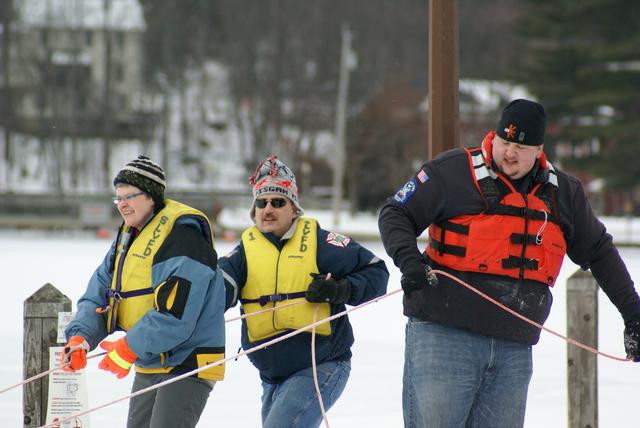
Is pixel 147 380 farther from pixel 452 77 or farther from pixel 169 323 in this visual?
pixel 452 77

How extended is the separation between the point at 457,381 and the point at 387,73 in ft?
193

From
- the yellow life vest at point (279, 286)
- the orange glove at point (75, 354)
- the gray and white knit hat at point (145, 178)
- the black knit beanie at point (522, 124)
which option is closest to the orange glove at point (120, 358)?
the orange glove at point (75, 354)

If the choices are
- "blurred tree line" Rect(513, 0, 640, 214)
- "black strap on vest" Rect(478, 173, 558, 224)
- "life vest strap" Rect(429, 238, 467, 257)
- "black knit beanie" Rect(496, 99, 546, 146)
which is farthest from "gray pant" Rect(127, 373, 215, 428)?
"blurred tree line" Rect(513, 0, 640, 214)

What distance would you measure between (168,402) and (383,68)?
58.9 meters

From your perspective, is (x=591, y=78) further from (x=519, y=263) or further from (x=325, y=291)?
(x=519, y=263)

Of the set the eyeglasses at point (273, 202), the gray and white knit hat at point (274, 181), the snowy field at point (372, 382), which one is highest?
the gray and white knit hat at point (274, 181)

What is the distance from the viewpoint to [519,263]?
3723mm

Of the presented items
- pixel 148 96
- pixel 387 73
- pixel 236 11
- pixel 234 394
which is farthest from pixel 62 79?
pixel 234 394

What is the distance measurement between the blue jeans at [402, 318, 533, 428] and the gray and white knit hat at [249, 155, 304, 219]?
97 cm

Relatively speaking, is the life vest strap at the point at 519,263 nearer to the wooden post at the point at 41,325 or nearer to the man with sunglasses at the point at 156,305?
the man with sunglasses at the point at 156,305

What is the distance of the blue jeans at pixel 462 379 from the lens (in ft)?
12.1

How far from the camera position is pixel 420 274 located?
3521 millimetres

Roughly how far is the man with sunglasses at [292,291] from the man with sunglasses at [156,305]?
364mm

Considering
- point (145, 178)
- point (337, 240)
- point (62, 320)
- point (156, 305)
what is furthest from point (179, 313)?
point (62, 320)
